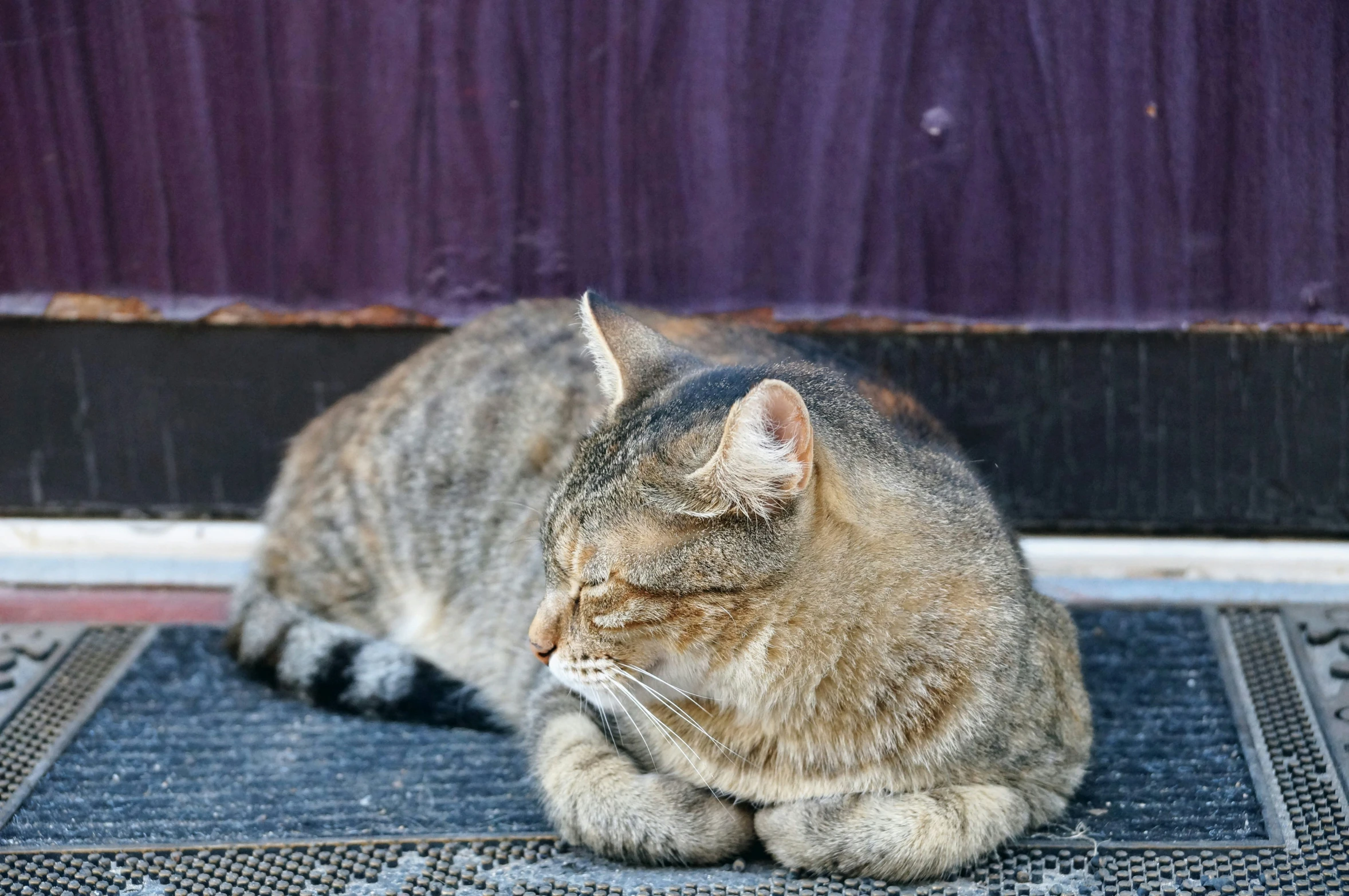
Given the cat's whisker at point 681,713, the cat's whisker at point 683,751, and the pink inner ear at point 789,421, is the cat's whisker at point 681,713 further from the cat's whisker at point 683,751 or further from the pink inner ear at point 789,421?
the pink inner ear at point 789,421

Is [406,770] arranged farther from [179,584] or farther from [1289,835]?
[1289,835]

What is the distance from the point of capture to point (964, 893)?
2.12m

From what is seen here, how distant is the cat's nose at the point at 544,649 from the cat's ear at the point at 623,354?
0.43 metres

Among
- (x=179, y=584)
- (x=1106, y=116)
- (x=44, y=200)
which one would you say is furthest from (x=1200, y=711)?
(x=44, y=200)

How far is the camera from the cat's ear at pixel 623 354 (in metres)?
2.28

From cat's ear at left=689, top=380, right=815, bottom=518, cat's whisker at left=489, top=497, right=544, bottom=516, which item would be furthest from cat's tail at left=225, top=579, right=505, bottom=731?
cat's ear at left=689, top=380, right=815, bottom=518

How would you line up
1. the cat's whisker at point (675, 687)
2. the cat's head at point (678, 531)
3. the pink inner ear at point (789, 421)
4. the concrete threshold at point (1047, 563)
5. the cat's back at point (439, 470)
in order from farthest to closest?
the concrete threshold at point (1047, 563) → the cat's back at point (439, 470) → the cat's whisker at point (675, 687) → the cat's head at point (678, 531) → the pink inner ear at point (789, 421)

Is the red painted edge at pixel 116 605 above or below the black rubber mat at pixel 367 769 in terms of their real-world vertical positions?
above

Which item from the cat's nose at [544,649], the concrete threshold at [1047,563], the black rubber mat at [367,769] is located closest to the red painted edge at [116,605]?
the concrete threshold at [1047,563]

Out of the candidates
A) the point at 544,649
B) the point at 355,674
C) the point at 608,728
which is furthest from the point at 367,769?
the point at 544,649

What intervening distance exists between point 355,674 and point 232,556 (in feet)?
2.96

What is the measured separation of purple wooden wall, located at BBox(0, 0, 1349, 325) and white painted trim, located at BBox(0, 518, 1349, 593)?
61 cm

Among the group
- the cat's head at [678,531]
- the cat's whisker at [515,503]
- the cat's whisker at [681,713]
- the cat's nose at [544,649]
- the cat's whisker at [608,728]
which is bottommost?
the cat's whisker at [608,728]

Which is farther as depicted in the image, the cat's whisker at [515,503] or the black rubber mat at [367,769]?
the cat's whisker at [515,503]
